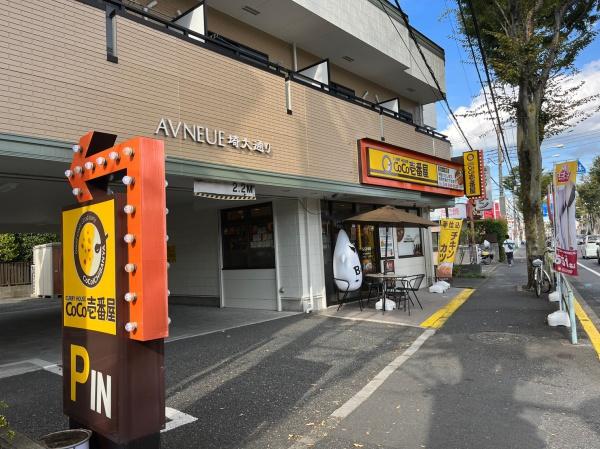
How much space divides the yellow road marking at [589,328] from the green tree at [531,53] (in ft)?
13.2

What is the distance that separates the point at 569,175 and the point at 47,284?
773 inches

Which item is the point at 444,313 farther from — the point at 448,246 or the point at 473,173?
the point at 473,173

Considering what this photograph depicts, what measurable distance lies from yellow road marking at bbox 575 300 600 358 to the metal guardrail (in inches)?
857

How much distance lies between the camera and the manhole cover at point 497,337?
24.1 feet


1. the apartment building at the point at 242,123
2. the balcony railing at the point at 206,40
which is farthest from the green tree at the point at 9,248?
the balcony railing at the point at 206,40

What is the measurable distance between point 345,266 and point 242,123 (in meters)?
4.65

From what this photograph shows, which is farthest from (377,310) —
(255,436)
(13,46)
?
(13,46)

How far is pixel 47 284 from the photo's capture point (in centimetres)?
1961

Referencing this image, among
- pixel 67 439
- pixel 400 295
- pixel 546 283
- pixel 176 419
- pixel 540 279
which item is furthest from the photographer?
pixel 546 283

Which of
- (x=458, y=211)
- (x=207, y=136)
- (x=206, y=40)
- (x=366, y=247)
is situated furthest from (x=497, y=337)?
(x=458, y=211)

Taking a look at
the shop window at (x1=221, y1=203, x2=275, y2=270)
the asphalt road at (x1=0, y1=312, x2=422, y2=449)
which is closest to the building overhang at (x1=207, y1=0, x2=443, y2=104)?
the shop window at (x1=221, y1=203, x2=275, y2=270)

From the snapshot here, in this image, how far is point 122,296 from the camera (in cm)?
295

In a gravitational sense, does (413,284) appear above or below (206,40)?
below

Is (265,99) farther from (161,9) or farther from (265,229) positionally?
(265,229)
